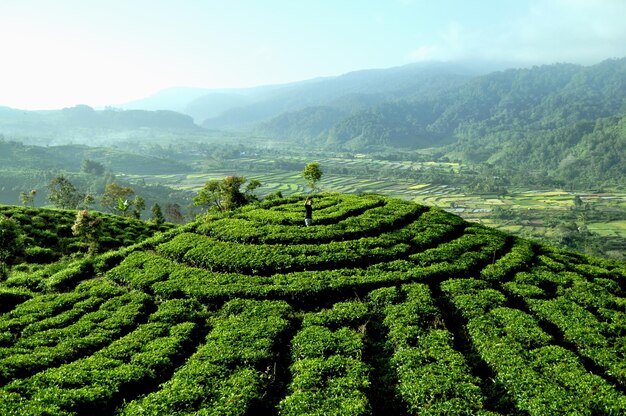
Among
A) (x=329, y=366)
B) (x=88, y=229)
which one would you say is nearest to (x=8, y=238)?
(x=88, y=229)

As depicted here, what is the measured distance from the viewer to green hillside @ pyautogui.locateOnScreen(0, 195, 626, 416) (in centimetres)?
1628

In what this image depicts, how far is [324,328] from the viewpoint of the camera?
2158 cm

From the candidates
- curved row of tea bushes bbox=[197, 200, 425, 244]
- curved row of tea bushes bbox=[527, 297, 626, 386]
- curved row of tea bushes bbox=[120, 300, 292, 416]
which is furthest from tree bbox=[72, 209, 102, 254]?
curved row of tea bushes bbox=[527, 297, 626, 386]

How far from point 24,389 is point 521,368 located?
20738mm

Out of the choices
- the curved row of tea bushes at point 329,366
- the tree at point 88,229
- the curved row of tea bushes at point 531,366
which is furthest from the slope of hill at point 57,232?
the curved row of tea bushes at point 531,366

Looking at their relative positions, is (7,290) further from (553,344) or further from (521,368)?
(553,344)

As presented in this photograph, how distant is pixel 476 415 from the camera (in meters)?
15.1

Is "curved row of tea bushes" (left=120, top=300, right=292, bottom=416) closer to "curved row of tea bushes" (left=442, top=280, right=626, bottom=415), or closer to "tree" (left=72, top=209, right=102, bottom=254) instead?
"curved row of tea bushes" (left=442, top=280, right=626, bottom=415)

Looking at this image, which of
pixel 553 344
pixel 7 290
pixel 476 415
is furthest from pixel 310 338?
pixel 7 290

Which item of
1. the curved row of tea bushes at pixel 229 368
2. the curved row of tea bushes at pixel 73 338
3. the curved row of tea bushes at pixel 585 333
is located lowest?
the curved row of tea bushes at pixel 585 333

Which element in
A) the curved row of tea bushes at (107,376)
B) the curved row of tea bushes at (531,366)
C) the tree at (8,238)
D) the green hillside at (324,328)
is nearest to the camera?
the curved row of tea bushes at (107,376)

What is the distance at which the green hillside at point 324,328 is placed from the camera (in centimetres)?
1628

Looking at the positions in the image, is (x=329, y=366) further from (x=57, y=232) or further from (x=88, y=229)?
(x=57, y=232)

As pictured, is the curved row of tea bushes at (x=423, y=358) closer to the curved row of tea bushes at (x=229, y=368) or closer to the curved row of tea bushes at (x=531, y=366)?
the curved row of tea bushes at (x=531, y=366)
